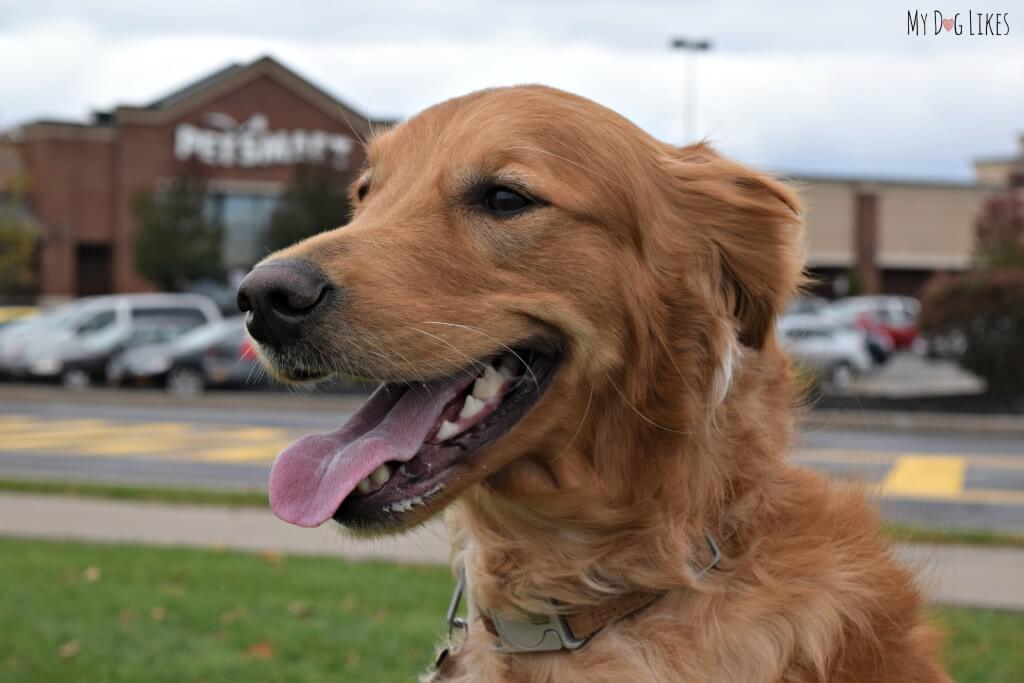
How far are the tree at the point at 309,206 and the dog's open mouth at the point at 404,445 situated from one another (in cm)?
3739

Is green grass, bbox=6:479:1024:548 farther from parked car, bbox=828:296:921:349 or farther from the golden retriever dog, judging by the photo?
parked car, bbox=828:296:921:349

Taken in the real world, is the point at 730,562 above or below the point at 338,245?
below

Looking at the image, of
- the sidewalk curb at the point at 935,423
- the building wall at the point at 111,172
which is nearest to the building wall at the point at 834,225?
the building wall at the point at 111,172

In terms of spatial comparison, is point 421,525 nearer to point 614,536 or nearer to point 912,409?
point 614,536

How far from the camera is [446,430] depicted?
9.20 ft

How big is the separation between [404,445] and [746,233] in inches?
42.8

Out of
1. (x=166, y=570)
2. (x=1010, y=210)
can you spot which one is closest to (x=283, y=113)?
(x=1010, y=210)

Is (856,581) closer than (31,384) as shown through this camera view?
Yes

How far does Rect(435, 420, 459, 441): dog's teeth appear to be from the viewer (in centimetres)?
279

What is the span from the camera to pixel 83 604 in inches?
257

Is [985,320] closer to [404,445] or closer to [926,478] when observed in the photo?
[926,478]

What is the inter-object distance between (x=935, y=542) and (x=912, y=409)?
12.7 m

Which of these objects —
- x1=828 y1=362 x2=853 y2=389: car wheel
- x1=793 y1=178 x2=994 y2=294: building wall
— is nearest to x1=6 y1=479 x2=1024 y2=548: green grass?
x1=828 y1=362 x2=853 y2=389: car wheel

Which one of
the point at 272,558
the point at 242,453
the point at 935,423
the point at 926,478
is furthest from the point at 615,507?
the point at 935,423
